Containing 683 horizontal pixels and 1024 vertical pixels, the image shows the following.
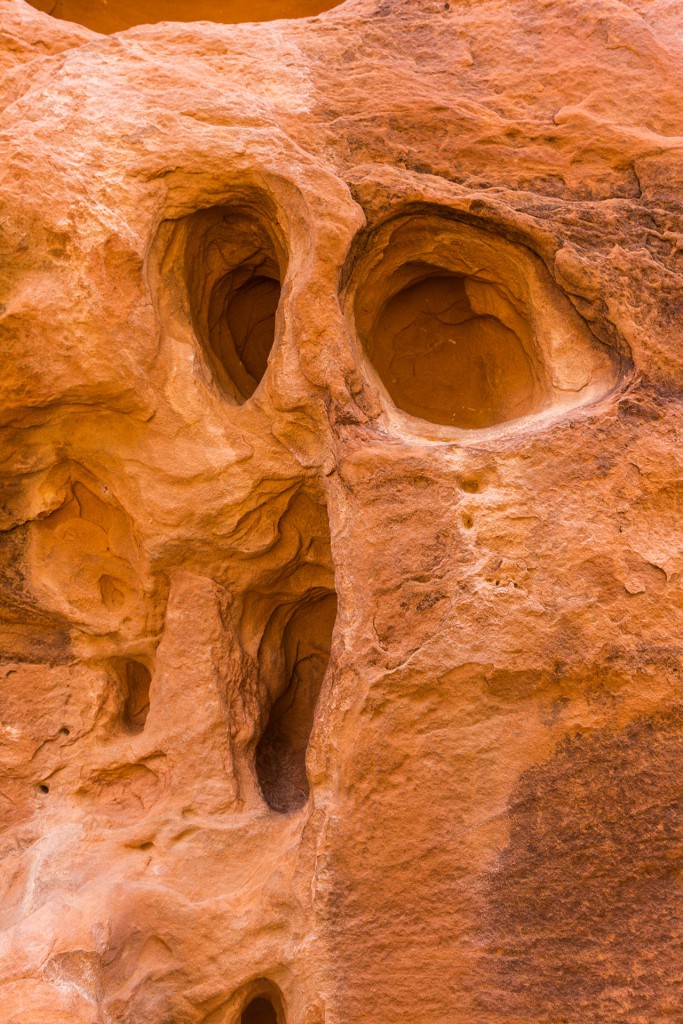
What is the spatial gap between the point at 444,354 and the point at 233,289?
0.70 m

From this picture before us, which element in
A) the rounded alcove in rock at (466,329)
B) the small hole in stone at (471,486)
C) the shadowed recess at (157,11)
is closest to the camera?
the small hole in stone at (471,486)

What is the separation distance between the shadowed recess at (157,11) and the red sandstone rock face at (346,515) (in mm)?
1697

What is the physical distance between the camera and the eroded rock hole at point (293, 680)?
8.45ft

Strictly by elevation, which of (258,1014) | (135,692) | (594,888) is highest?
(594,888)

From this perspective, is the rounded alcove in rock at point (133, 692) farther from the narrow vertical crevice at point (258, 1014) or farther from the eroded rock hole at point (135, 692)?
the narrow vertical crevice at point (258, 1014)

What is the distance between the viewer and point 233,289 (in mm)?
2629

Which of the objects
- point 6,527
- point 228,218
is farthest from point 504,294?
point 6,527

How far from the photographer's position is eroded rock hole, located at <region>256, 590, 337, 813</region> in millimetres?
2576

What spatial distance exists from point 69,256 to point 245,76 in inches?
29.2

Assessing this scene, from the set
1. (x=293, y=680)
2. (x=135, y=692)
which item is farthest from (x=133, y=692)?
(x=293, y=680)

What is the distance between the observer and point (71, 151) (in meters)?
2.20

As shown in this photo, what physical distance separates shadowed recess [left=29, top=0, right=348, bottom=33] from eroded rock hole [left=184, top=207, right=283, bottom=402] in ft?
6.93

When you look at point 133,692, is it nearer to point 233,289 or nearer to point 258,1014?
point 258,1014

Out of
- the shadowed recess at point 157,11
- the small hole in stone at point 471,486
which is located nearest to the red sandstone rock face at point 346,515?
the small hole in stone at point 471,486
